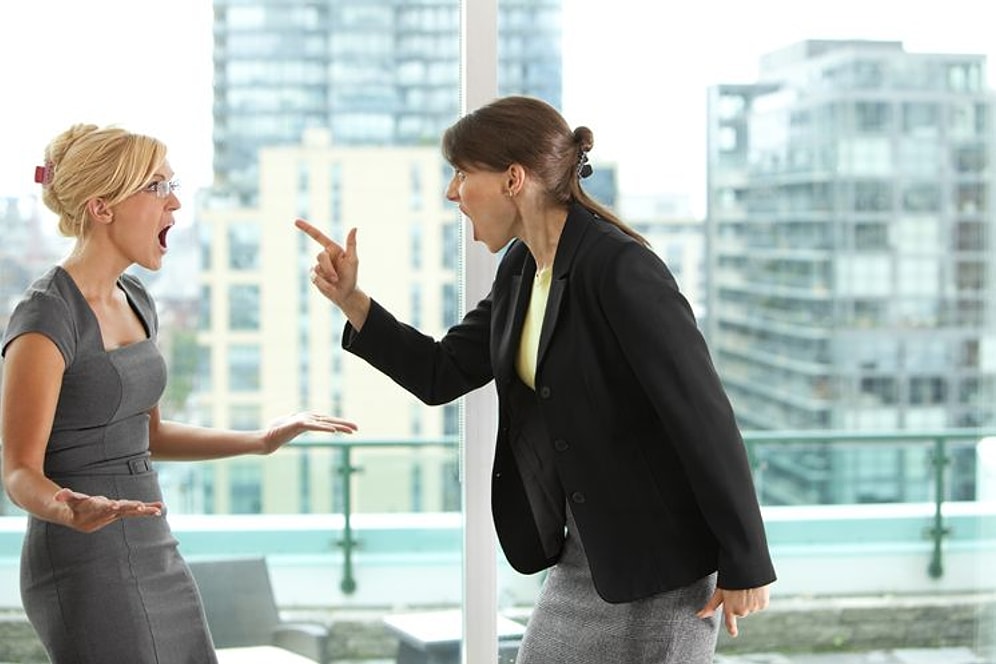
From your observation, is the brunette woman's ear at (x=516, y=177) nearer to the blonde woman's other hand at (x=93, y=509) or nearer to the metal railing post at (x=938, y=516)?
the blonde woman's other hand at (x=93, y=509)

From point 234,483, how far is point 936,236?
1.68 m

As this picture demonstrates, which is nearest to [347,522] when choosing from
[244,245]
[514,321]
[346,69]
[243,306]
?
[243,306]

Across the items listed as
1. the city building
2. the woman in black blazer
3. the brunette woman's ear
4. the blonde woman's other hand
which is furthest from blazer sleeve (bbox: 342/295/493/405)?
the blonde woman's other hand

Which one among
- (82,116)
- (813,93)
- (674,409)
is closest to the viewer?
(674,409)

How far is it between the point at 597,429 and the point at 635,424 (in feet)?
0.22

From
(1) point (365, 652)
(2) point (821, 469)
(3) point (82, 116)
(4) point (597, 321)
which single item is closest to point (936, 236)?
(2) point (821, 469)

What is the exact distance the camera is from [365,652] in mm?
2920

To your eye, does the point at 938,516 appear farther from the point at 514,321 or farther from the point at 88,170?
the point at 88,170

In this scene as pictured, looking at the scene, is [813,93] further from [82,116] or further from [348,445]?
[82,116]

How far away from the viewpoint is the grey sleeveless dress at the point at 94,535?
2.18m

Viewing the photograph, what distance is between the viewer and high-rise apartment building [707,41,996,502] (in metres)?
2.90

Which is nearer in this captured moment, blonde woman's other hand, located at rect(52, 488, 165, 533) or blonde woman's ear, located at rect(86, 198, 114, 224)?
blonde woman's other hand, located at rect(52, 488, 165, 533)

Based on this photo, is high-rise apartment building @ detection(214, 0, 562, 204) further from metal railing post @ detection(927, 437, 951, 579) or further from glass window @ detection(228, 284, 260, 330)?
metal railing post @ detection(927, 437, 951, 579)

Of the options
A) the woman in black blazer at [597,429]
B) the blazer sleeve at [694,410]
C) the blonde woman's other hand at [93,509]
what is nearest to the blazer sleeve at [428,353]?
the woman in black blazer at [597,429]
